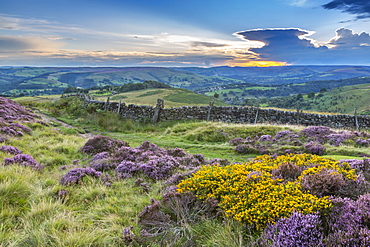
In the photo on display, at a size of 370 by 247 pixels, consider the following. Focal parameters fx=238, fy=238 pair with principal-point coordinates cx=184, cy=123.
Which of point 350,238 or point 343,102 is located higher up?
point 350,238

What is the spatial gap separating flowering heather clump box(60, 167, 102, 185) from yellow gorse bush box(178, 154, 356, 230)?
3667mm

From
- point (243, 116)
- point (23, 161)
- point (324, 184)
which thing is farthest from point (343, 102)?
point (23, 161)

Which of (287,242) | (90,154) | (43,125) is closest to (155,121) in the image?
(43,125)

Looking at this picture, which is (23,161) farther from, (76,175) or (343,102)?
(343,102)

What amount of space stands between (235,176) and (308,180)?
5.44 feet

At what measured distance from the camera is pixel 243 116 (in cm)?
2745

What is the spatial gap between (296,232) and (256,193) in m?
1.18

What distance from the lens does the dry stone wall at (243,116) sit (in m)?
24.9

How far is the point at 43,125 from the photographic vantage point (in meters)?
18.4

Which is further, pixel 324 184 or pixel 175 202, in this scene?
pixel 175 202

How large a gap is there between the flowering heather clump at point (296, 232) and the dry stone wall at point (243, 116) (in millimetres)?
22413

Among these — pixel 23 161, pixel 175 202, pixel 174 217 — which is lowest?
pixel 23 161

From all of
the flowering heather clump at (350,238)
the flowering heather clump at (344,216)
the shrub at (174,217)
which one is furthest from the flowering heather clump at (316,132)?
the flowering heather clump at (350,238)

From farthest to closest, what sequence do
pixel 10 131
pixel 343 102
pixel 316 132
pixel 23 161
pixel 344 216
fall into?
1. pixel 343 102
2. pixel 316 132
3. pixel 10 131
4. pixel 23 161
5. pixel 344 216
